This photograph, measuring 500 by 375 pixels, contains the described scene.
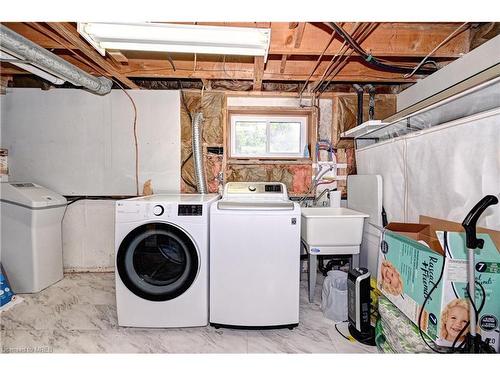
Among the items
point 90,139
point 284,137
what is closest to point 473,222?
point 284,137

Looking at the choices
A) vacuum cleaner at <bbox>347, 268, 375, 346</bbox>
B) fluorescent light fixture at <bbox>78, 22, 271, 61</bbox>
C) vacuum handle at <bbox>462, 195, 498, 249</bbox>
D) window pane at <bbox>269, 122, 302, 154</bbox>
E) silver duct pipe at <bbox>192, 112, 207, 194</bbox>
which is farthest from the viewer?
window pane at <bbox>269, 122, 302, 154</bbox>

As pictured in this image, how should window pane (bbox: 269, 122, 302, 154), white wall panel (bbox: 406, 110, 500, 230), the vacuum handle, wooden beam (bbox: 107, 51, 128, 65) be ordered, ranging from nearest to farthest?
the vacuum handle, white wall panel (bbox: 406, 110, 500, 230), wooden beam (bbox: 107, 51, 128, 65), window pane (bbox: 269, 122, 302, 154)

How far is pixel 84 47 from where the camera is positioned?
2.05m

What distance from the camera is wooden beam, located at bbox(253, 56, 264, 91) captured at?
7.52 ft

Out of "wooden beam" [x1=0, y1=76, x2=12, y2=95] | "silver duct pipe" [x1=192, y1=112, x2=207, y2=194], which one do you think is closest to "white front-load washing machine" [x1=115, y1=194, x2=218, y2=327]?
"silver duct pipe" [x1=192, y1=112, x2=207, y2=194]

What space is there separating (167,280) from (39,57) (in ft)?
6.33

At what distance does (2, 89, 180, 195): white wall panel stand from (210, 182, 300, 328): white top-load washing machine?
1428mm

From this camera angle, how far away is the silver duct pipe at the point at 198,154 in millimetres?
2861

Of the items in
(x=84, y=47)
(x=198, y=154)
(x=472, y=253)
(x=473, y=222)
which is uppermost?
(x=84, y=47)

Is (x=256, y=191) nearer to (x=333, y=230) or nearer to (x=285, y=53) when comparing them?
(x=333, y=230)

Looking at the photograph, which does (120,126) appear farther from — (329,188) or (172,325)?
(329,188)

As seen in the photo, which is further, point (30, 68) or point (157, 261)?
point (30, 68)

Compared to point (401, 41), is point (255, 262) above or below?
below

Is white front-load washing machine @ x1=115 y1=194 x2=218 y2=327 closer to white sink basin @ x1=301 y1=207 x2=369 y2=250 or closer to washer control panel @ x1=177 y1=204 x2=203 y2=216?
washer control panel @ x1=177 y1=204 x2=203 y2=216
